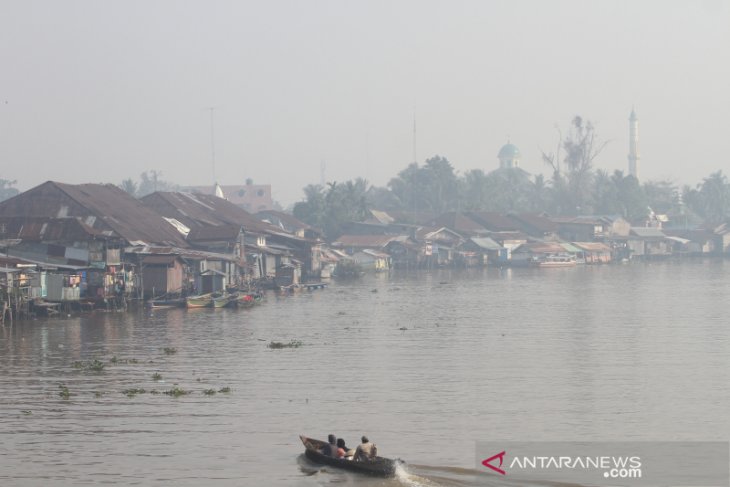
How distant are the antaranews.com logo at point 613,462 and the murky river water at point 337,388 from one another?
516mm

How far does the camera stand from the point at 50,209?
50.0 meters

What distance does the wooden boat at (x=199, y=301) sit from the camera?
139 feet

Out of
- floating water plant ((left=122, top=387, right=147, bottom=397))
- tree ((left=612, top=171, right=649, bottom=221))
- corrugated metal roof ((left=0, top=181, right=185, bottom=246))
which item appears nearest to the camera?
floating water plant ((left=122, top=387, right=147, bottom=397))

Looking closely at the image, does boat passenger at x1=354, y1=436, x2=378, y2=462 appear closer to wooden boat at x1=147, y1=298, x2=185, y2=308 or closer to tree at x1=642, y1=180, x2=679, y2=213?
wooden boat at x1=147, y1=298, x2=185, y2=308

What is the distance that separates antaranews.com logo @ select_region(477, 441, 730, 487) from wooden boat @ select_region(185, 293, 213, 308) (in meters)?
25.5

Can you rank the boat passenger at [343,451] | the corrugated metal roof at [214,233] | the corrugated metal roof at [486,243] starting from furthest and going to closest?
the corrugated metal roof at [486,243] < the corrugated metal roof at [214,233] < the boat passenger at [343,451]

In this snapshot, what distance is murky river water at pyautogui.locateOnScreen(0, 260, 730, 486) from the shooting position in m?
17.8

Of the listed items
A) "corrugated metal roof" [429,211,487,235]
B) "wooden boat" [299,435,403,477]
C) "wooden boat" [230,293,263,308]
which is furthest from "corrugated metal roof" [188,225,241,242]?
"wooden boat" [299,435,403,477]

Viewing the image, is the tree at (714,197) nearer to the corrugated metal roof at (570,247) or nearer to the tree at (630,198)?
the tree at (630,198)

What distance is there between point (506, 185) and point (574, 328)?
9274 cm

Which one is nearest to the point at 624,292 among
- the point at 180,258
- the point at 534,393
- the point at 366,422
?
the point at 180,258

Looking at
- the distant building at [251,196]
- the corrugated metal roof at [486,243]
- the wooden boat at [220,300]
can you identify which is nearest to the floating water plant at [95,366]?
the wooden boat at [220,300]

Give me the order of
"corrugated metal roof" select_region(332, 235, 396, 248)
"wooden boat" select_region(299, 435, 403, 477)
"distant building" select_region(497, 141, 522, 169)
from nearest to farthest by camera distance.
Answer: "wooden boat" select_region(299, 435, 403, 477)
"corrugated metal roof" select_region(332, 235, 396, 248)
"distant building" select_region(497, 141, 522, 169)

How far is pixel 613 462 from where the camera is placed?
17.4 metres
